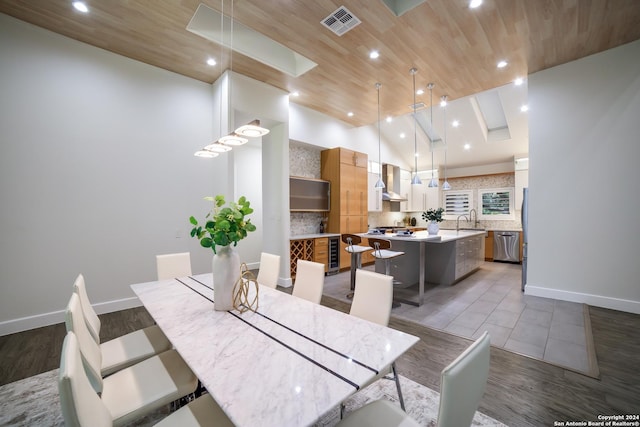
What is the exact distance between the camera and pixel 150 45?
3262 millimetres

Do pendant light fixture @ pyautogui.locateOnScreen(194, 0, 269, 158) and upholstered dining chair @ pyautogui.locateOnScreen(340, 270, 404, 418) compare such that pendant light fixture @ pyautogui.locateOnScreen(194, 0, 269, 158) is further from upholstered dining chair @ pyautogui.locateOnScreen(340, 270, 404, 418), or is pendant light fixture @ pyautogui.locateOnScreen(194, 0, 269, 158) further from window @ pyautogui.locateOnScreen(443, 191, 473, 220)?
window @ pyautogui.locateOnScreen(443, 191, 473, 220)

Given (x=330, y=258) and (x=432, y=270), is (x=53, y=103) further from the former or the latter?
(x=432, y=270)

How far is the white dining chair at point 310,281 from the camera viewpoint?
2.15 m

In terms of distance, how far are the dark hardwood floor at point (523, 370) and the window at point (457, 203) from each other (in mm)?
5085

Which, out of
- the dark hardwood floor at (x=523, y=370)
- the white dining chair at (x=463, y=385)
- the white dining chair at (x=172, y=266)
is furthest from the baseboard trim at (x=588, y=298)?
the white dining chair at (x=172, y=266)

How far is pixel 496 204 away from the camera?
24.4 ft

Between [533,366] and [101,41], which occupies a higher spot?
[101,41]

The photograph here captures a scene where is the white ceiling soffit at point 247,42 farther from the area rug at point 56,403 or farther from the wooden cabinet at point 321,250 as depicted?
the area rug at point 56,403

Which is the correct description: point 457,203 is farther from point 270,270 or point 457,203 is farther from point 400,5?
point 270,270

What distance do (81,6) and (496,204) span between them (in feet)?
29.9

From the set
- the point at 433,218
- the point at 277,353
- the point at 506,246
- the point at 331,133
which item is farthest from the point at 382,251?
the point at 506,246

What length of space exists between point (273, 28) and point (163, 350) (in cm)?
332

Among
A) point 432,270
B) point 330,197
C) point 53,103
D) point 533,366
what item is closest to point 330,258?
point 330,197

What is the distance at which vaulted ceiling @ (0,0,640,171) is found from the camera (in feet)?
8.67
